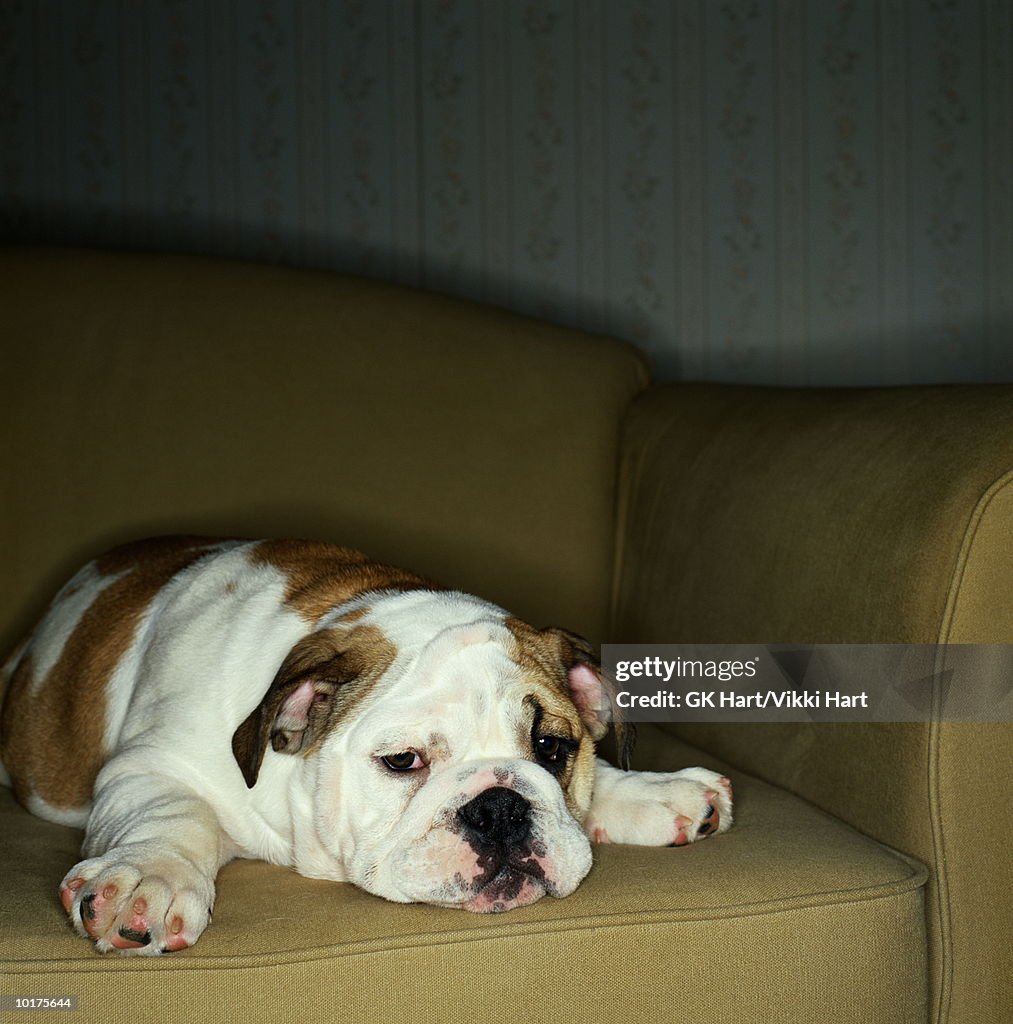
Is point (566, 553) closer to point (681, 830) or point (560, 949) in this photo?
point (681, 830)

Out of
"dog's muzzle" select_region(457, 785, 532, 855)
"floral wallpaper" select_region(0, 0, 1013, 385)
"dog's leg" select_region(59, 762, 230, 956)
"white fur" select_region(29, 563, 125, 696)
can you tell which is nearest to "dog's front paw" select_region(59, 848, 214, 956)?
"dog's leg" select_region(59, 762, 230, 956)

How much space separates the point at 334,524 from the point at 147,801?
3.20 ft

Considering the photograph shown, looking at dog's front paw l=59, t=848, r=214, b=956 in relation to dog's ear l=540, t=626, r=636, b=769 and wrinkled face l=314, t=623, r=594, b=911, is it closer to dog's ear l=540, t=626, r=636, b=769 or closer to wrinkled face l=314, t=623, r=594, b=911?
wrinkled face l=314, t=623, r=594, b=911

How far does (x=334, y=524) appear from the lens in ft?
7.84

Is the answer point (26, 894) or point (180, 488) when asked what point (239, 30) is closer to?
point (180, 488)

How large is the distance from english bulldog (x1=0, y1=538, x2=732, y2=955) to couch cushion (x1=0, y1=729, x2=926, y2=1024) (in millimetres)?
37

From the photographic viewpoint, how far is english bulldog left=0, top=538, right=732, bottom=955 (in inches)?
51.8

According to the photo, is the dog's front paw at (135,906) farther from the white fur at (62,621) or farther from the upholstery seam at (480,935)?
the white fur at (62,621)

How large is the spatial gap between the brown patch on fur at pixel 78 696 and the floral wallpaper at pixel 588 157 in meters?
1.74

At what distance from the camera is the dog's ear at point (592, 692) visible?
5.28 ft

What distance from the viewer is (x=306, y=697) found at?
4.76ft

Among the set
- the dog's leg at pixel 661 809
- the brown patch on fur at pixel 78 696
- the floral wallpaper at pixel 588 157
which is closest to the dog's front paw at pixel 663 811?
the dog's leg at pixel 661 809

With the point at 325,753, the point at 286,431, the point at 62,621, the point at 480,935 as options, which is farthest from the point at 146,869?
the point at 286,431

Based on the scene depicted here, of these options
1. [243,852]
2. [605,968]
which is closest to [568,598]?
[243,852]
